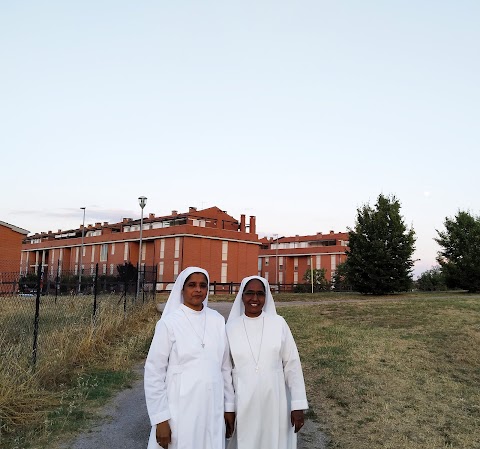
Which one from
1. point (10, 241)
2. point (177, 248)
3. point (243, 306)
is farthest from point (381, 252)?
point (177, 248)

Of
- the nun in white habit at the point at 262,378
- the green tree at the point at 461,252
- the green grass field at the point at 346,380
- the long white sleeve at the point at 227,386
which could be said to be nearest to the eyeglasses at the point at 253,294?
the nun in white habit at the point at 262,378

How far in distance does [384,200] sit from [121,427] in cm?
2774

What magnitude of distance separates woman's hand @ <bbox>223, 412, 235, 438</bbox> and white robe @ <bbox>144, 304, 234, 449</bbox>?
0.15 meters

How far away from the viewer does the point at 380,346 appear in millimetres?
11898

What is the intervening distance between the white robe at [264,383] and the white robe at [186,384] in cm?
24

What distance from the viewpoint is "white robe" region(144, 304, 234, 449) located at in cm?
331

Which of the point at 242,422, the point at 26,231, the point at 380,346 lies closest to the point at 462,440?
the point at 242,422

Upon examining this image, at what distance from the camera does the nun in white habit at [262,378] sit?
373cm

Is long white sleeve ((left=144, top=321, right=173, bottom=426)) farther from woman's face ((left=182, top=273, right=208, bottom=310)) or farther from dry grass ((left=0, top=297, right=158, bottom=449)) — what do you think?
dry grass ((left=0, top=297, right=158, bottom=449))

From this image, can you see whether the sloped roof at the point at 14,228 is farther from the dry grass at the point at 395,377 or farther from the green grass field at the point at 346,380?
the dry grass at the point at 395,377

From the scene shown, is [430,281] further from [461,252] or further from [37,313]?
[37,313]

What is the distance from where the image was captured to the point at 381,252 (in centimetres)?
2973

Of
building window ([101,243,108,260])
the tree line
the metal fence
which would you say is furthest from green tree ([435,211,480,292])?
building window ([101,243,108,260])

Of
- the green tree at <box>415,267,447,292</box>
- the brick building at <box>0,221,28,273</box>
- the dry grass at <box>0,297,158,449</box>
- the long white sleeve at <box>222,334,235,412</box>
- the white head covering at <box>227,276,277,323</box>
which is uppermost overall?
the brick building at <box>0,221,28,273</box>
